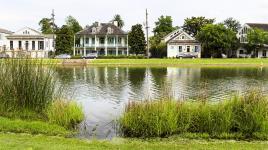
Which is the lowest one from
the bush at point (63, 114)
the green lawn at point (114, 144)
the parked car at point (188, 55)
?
the green lawn at point (114, 144)

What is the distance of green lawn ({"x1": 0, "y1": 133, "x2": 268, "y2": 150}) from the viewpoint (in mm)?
10172

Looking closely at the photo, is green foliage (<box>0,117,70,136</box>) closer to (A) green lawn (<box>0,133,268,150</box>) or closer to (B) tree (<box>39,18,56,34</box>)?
(A) green lawn (<box>0,133,268,150</box>)

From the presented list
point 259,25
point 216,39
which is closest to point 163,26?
point 259,25

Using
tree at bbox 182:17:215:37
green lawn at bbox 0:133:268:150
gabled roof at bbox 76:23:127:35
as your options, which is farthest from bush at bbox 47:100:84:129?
tree at bbox 182:17:215:37

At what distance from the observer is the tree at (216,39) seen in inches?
3061

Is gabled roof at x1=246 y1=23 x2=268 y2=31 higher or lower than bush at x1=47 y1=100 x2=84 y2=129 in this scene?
higher

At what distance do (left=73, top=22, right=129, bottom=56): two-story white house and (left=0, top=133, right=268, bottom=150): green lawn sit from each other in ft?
259

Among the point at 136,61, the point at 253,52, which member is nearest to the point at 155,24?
the point at 253,52

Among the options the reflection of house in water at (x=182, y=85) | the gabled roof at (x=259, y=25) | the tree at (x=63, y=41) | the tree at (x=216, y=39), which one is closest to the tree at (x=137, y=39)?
the tree at (x=216, y=39)

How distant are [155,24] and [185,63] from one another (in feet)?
147

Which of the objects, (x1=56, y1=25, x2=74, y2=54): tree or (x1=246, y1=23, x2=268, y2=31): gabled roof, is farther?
(x1=246, y1=23, x2=268, y2=31): gabled roof

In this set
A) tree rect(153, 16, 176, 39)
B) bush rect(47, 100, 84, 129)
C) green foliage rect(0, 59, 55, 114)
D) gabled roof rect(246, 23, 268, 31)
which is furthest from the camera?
tree rect(153, 16, 176, 39)

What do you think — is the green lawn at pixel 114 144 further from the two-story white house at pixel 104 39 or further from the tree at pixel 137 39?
the two-story white house at pixel 104 39

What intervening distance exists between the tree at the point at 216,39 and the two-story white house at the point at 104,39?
57.7 ft
